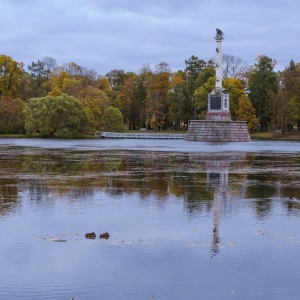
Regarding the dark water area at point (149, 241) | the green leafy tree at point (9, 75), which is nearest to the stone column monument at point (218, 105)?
the green leafy tree at point (9, 75)

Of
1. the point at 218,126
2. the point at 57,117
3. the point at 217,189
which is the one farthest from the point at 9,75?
the point at 217,189

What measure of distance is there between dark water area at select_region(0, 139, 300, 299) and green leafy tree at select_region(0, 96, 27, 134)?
73.3 m

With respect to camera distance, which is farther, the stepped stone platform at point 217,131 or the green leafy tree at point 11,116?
the green leafy tree at point 11,116

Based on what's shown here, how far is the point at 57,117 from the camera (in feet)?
296

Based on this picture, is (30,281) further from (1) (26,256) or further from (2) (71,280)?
(1) (26,256)

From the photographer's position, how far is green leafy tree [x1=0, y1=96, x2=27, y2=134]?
94625 mm

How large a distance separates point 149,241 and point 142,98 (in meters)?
107

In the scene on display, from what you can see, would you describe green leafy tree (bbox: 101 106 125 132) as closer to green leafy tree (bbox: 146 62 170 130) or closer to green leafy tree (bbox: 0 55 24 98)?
green leafy tree (bbox: 146 62 170 130)

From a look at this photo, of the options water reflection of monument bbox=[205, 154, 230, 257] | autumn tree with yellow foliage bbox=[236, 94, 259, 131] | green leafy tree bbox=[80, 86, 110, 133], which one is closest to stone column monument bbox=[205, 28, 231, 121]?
autumn tree with yellow foliage bbox=[236, 94, 259, 131]

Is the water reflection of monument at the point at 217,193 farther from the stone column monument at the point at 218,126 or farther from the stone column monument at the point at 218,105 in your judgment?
the stone column monument at the point at 218,105

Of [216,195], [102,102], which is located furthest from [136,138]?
[216,195]

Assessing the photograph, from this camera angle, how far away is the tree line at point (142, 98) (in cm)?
9175

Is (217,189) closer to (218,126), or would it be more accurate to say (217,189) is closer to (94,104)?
(218,126)

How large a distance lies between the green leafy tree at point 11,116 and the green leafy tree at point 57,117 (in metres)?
3.97
